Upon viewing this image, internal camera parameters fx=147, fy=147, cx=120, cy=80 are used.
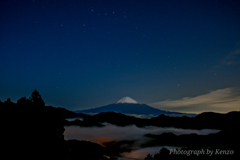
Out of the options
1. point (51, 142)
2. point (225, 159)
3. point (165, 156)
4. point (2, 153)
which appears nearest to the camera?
point (2, 153)

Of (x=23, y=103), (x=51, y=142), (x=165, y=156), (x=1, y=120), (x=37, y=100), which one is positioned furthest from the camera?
(x=165, y=156)

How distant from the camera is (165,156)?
303 ft

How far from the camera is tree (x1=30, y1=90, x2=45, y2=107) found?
122 ft

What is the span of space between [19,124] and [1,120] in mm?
3588

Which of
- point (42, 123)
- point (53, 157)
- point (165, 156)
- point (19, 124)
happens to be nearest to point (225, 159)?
point (165, 156)

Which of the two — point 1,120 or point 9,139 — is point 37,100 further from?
point 9,139

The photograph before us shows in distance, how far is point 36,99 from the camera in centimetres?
3794

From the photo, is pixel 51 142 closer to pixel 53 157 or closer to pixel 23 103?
pixel 53 157

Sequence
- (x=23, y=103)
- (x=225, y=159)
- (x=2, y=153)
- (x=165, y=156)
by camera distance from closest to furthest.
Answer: (x=2, y=153), (x=23, y=103), (x=225, y=159), (x=165, y=156)

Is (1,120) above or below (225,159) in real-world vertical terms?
above

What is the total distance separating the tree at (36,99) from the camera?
37.2 meters

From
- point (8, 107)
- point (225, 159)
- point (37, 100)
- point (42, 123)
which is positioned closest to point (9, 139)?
point (42, 123)

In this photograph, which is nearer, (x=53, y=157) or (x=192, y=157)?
(x=53, y=157)

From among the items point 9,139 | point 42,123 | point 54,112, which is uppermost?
point 54,112
